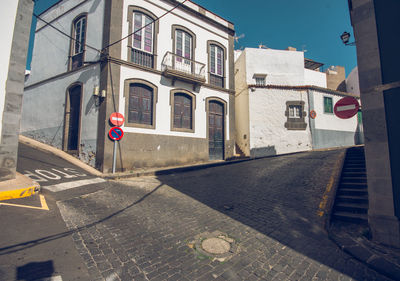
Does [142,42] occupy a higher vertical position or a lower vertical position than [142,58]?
higher

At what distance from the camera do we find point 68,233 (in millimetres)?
3738

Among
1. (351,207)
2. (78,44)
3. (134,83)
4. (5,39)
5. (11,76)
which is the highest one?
(78,44)

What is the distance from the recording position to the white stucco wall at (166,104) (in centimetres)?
1078

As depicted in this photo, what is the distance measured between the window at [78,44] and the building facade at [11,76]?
545 centimetres

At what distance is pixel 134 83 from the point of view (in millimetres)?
11141

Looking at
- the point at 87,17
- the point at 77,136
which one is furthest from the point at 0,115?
the point at 87,17

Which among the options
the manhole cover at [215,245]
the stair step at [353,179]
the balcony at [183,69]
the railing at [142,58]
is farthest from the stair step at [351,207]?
the railing at [142,58]

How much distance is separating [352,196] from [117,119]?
9.57 m

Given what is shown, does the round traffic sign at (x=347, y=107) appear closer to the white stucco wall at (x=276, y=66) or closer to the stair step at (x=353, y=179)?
the stair step at (x=353, y=179)

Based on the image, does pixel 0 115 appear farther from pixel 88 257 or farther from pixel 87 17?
pixel 87 17

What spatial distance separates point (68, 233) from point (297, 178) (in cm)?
721

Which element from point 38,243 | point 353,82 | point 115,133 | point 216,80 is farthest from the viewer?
point 353,82

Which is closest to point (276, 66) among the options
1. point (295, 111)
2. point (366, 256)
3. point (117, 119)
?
point (295, 111)

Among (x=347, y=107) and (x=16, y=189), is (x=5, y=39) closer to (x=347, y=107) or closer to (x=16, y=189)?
(x=16, y=189)
